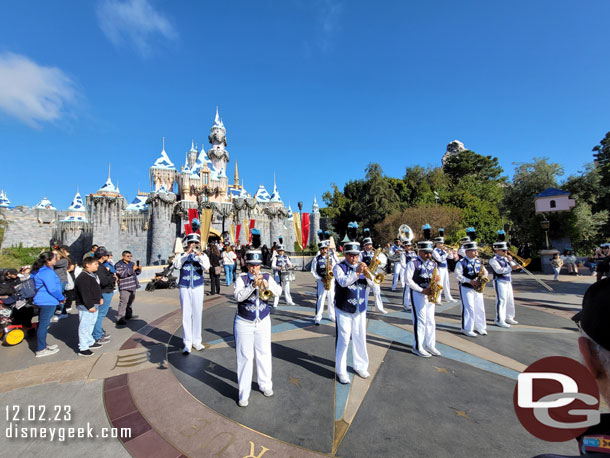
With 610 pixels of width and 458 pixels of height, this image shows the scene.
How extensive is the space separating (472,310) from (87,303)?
26.5ft

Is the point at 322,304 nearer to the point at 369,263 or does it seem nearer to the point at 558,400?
the point at 369,263

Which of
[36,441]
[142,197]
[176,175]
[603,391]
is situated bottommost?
[36,441]

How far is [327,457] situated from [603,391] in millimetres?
2599

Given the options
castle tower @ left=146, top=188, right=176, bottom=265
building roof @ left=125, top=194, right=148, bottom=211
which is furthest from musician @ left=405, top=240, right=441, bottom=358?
building roof @ left=125, top=194, right=148, bottom=211

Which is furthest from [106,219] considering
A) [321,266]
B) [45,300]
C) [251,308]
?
[251,308]

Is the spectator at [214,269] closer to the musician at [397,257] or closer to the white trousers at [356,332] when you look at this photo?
the musician at [397,257]

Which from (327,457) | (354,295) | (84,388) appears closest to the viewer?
(327,457)

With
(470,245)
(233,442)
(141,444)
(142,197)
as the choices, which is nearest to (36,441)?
(141,444)

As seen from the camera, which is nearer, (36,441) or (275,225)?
(36,441)

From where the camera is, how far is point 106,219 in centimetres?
3306

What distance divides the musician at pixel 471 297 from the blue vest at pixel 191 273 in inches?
226

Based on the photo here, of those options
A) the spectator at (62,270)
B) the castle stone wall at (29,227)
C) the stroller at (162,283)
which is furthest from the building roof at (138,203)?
the spectator at (62,270)

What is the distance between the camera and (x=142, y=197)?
1700 inches

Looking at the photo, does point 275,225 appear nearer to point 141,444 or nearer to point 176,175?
point 176,175
